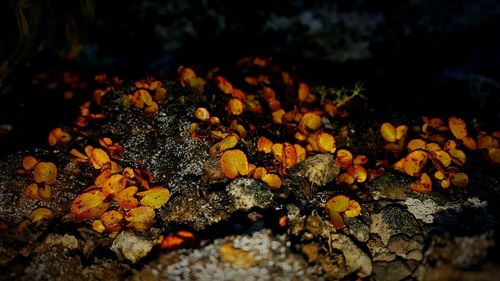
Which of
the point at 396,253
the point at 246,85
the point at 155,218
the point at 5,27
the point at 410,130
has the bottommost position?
the point at 396,253

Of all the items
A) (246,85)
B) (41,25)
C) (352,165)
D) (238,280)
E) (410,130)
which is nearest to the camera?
(238,280)

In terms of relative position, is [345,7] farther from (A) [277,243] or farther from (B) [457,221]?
(A) [277,243]

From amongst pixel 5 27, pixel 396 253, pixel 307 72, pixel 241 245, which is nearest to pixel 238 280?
pixel 241 245

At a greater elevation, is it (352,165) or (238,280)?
(352,165)

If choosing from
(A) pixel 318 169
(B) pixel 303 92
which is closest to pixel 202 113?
(A) pixel 318 169

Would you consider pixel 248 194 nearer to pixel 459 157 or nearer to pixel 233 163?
pixel 233 163

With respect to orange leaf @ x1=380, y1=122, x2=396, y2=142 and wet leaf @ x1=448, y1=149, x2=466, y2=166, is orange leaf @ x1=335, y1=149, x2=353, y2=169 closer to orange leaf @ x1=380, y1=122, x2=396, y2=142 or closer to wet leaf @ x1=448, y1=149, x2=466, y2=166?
orange leaf @ x1=380, y1=122, x2=396, y2=142
